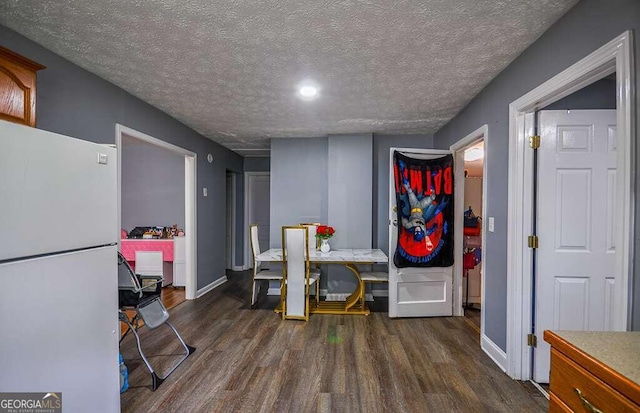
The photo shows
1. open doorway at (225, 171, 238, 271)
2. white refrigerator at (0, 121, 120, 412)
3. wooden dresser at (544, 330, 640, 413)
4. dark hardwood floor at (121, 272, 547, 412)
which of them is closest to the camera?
wooden dresser at (544, 330, 640, 413)

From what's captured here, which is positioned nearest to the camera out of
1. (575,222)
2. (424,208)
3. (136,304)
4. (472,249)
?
(575,222)

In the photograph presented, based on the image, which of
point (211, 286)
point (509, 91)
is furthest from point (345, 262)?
point (211, 286)

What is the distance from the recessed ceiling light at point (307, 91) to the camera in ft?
8.18

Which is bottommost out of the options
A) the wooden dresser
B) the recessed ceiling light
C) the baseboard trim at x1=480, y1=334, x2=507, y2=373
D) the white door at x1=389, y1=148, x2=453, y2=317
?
the baseboard trim at x1=480, y1=334, x2=507, y2=373

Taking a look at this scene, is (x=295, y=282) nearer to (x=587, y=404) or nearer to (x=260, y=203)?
(x=587, y=404)

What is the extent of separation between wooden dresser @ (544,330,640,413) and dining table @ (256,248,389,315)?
2.29m

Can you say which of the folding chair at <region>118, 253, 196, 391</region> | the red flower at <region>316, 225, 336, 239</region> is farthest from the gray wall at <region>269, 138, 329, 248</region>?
the folding chair at <region>118, 253, 196, 391</region>

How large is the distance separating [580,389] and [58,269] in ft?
6.56

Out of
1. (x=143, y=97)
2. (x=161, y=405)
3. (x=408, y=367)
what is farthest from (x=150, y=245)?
(x=408, y=367)

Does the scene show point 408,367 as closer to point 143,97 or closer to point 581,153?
point 581,153

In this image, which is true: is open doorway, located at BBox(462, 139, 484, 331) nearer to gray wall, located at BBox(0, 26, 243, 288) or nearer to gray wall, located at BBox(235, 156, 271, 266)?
gray wall, located at BBox(0, 26, 243, 288)

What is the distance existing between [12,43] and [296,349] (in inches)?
120

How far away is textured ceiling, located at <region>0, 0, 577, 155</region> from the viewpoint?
154cm

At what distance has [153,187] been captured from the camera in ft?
16.6
